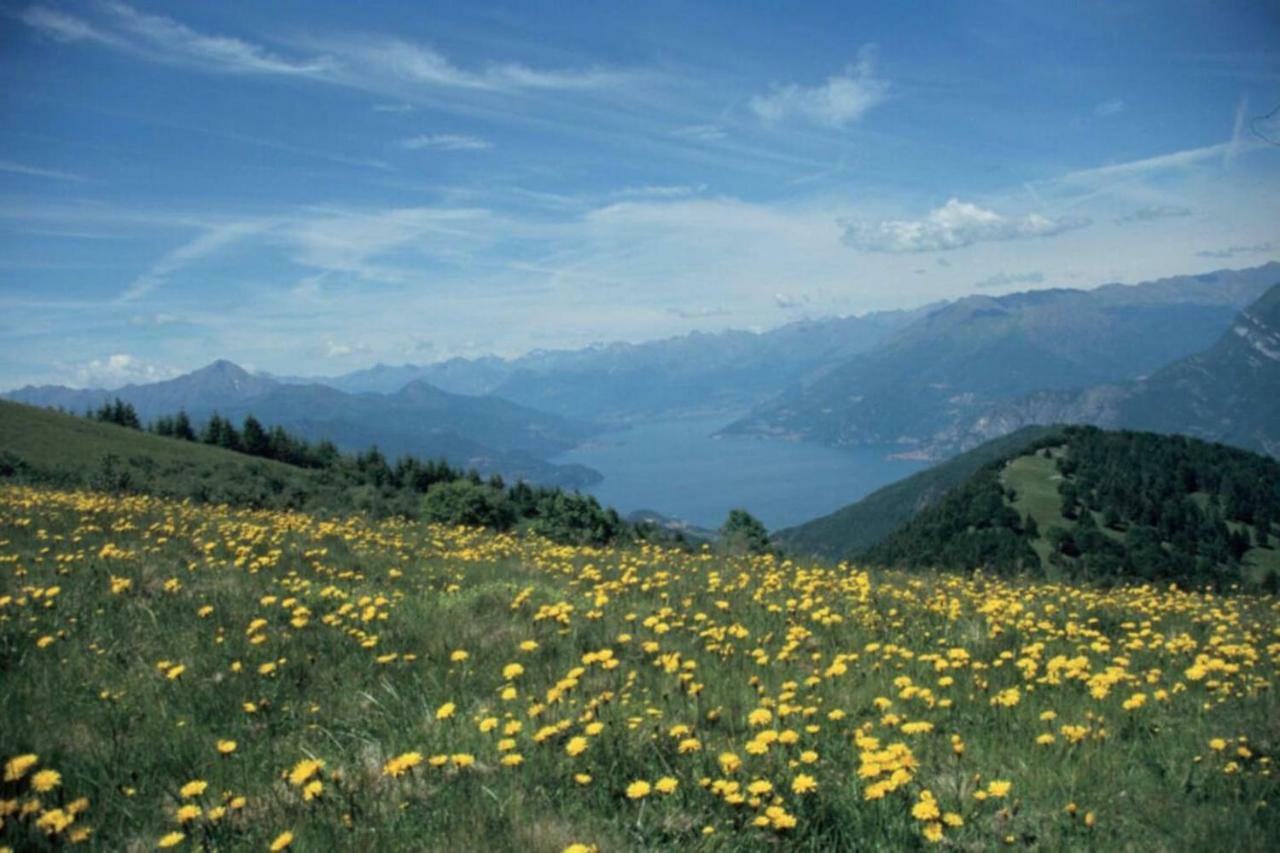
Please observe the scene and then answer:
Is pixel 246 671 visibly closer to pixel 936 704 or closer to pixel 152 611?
pixel 152 611

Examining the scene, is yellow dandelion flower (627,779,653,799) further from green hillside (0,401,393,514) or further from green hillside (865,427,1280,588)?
green hillside (865,427,1280,588)

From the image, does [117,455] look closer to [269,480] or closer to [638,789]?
[269,480]

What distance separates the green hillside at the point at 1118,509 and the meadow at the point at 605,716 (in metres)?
112

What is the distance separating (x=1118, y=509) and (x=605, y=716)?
6459 inches

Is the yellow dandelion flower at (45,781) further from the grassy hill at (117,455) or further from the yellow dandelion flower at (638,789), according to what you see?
the grassy hill at (117,455)

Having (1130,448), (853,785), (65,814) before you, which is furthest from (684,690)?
(1130,448)

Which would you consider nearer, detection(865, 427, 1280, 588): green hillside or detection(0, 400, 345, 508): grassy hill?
detection(0, 400, 345, 508): grassy hill

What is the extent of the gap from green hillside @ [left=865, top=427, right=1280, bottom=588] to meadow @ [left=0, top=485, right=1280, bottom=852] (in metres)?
112

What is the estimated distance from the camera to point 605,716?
500 cm

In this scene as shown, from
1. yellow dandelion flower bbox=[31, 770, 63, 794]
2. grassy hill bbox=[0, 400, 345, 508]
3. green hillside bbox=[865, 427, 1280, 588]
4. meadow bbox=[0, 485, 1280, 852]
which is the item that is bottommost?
green hillside bbox=[865, 427, 1280, 588]

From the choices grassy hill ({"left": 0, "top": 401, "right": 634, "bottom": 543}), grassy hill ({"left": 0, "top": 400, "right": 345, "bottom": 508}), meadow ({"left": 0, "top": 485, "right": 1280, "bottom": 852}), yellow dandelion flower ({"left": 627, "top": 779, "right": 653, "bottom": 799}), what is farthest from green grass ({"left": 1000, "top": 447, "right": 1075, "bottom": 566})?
yellow dandelion flower ({"left": 627, "top": 779, "right": 653, "bottom": 799})

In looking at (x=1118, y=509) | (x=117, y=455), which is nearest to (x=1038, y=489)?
(x=1118, y=509)

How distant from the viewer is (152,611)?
23.6ft

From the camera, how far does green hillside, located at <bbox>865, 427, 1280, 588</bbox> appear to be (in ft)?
397
